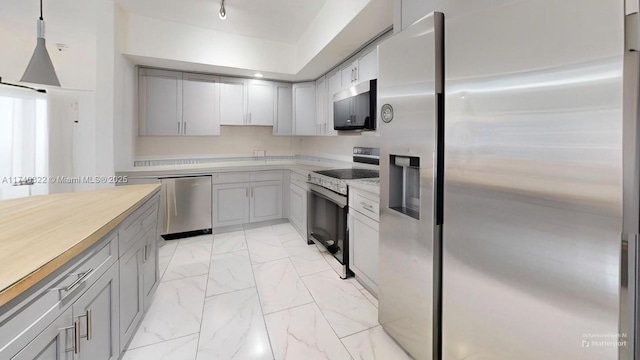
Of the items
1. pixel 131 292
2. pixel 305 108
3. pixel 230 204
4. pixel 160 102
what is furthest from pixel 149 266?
pixel 305 108

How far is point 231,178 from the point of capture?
3.84 meters

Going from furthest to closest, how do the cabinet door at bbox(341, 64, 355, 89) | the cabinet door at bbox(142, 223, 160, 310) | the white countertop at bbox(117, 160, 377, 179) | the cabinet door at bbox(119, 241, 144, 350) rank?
the white countertop at bbox(117, 160, 377, 179), the cabinet door at bbox(341, 64, 355, 89), the cabinet door at bbox(142, 223, 160, 310), the cabinet door at bbox(119, 241, 144, 350)

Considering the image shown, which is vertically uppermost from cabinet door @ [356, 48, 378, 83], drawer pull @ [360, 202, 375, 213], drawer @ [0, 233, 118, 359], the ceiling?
the ceiling

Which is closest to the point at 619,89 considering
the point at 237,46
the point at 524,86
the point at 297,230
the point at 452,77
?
the point at 524,86

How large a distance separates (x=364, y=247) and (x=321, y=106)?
2345 millimetres

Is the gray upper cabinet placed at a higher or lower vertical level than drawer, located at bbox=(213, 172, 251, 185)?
higher

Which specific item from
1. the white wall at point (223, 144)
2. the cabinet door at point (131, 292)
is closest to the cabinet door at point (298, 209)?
the white wall at point (223, 144)

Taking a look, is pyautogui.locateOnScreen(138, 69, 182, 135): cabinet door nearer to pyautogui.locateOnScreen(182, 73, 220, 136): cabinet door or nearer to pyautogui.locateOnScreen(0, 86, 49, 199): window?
pyautogui.locateOnScreen(182, 73, 220, 136): cabinet door

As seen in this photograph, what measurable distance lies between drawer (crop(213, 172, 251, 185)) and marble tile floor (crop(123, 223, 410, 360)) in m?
1.04

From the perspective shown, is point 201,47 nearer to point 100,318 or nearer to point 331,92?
point 331,92

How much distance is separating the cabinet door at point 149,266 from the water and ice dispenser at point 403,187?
67.5 inches

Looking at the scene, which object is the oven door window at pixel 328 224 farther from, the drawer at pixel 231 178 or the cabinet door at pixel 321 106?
the drawer at pixel 231 178

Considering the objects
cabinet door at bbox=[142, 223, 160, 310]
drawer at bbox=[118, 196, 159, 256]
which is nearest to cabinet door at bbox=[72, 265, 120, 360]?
drawer at bbox=[118, 196, 159, 256]

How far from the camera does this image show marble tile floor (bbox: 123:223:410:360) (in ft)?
5.33
